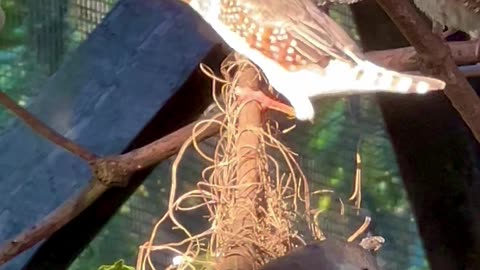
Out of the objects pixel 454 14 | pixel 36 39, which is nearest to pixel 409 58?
pixel 454 14

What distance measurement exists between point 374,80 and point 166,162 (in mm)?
513

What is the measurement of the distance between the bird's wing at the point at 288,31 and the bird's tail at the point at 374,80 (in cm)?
2

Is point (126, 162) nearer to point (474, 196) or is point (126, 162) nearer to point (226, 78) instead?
point (226, 78)

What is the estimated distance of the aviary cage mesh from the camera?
1.48 metres

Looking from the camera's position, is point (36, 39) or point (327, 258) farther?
point (36, 39)

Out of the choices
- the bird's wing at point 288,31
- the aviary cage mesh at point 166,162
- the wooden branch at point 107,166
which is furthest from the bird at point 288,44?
the aviary cage mesh at point 166,162

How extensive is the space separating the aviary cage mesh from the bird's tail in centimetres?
35

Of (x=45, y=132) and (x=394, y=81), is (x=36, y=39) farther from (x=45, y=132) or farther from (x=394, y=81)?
(x=394, y=81)

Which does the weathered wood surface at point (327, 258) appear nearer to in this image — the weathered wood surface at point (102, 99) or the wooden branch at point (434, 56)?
the wooden branch at point (434, 56)

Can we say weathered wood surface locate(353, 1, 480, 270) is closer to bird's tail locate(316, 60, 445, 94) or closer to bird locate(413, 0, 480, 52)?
bird locate(413, 0, 480, 52)

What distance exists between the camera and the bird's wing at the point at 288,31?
1.16 meters

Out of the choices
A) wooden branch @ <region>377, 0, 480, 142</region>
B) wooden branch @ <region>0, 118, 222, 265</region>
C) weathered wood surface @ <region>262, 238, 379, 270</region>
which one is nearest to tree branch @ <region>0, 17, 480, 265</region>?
wooden branch @ <region>0, 118, 222, 265</region>

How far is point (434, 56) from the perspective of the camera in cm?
97

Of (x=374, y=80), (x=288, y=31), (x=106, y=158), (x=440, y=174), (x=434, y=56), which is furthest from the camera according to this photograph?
(x=440, y=174)
